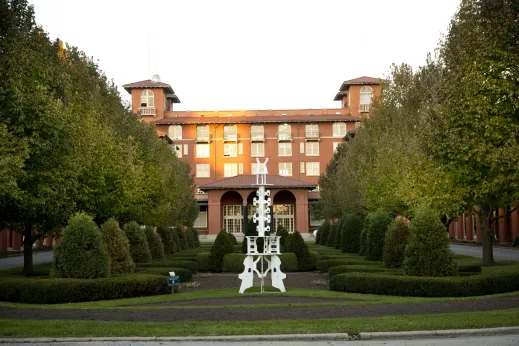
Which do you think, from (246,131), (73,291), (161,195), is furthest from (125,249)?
(246,131)

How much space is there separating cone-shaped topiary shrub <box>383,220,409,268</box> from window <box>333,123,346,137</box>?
2781 inches

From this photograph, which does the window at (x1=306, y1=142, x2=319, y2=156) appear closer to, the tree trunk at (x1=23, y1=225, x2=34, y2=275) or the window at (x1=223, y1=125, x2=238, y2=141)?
the window at (x1=223, y1=125, x2=238, y2=141)

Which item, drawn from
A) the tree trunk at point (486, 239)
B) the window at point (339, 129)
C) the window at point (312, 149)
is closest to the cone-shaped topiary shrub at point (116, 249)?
the tree trunk at point (486, 239)

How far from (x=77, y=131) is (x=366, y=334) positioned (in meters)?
18.9

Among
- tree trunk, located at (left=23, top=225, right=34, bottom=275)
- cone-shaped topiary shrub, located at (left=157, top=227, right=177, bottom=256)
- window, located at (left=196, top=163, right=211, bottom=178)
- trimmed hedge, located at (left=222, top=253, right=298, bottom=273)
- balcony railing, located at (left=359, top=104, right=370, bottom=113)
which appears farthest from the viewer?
window, located at (left=196, top=163, right=211, bottom=178)

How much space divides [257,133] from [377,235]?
67362mm

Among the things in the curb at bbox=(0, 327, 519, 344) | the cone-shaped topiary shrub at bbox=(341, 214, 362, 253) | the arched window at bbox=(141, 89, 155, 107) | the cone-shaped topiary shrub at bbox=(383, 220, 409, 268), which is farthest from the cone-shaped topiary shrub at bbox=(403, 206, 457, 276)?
the arched window at bbox=(141, 89, 155, 107)

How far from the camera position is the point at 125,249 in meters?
23.7

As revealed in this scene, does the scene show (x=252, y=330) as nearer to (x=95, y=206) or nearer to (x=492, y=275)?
(x=492, y=275)

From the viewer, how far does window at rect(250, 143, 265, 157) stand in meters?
96.0

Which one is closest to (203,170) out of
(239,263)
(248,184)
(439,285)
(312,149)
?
(312,149)

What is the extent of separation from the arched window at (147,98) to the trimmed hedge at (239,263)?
2510 inches

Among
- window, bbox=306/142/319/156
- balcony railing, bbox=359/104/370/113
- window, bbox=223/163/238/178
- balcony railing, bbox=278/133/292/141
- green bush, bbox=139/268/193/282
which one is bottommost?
green bush, bbox=139/268/193/282

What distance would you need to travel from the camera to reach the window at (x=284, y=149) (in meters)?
96.1
